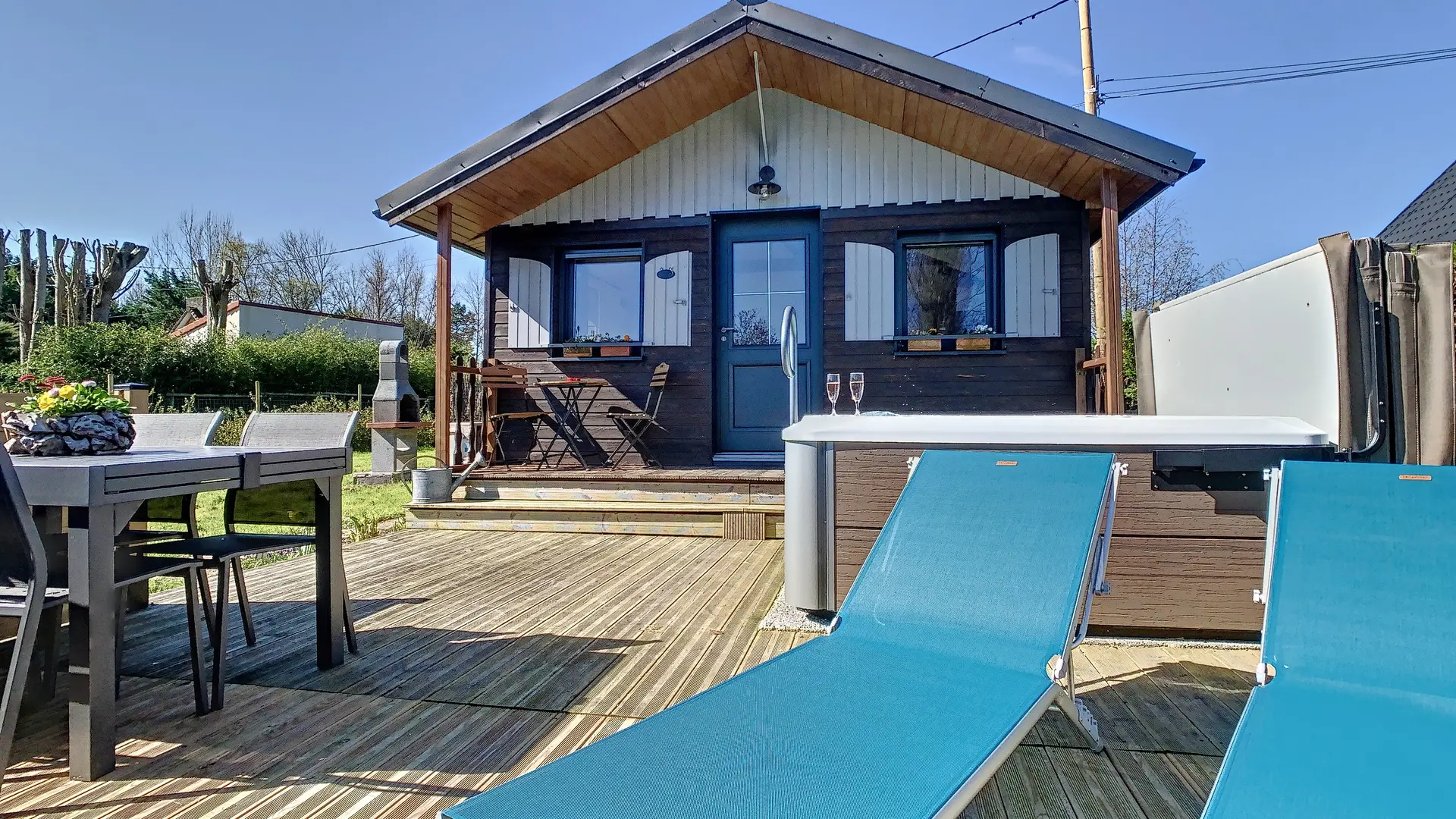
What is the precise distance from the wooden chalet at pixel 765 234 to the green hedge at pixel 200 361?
765 cm

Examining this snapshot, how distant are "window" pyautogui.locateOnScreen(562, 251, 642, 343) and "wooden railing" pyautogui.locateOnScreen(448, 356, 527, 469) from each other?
2.23 feet

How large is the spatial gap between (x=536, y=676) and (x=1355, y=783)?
2.11 meters

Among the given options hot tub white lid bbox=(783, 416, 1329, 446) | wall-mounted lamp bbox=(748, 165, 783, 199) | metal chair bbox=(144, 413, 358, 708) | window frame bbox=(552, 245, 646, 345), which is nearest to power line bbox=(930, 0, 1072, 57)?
wall-mounted lamp bbox=(748, 165, 783, 199)

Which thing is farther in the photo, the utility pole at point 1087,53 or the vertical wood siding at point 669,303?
the utility pole at point 1087,53

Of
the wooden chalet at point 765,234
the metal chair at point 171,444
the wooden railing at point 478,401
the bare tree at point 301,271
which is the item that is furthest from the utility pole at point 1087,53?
the bare tree at point 301,271

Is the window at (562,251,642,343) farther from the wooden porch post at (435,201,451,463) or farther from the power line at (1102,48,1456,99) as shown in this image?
the power line at (1102,48,1456,99)

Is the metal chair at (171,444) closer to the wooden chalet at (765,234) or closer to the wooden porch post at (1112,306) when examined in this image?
the wooden chalet at (765,234)

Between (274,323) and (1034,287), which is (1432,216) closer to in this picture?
(1034,287)

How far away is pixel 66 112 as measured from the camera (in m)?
15.4

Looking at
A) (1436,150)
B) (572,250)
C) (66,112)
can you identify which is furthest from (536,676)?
(1436,150)

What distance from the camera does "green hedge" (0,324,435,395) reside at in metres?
10.7

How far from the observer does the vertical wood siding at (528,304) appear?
6359 mm

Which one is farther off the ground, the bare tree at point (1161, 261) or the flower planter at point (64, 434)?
the bare tree at point (1161, 261)

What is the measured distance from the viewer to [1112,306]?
4.70 meters
